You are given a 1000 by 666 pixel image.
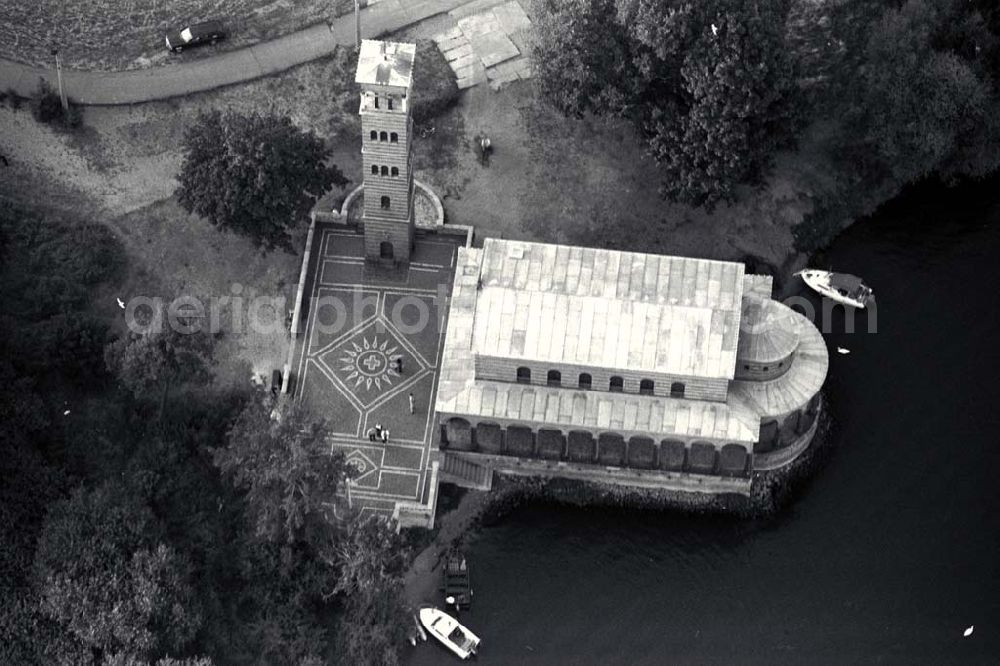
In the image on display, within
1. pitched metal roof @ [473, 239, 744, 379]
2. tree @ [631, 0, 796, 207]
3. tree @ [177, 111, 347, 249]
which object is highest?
tree @ [631, 0, 796, 207]

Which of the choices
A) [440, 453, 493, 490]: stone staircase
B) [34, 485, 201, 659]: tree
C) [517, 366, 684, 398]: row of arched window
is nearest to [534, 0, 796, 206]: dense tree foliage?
[517, 366, 684, 398]: row of arched window

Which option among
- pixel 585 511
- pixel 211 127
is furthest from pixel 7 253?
pixel 585 511

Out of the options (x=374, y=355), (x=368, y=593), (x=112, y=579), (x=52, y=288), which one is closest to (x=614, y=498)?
(x=374, y=355)

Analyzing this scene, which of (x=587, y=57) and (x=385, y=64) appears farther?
(x=587, y=57)

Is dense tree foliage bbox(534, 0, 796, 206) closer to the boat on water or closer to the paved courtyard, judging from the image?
the paved courtyard

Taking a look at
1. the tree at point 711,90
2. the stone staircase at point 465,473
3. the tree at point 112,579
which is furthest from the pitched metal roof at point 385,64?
the tree at point 112,579

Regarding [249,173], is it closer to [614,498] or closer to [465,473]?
[465,473]

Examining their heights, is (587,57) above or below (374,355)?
above
